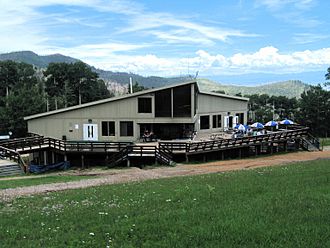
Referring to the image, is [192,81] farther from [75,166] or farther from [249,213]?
[249,213]

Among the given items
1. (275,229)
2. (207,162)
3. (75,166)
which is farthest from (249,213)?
(75,166)

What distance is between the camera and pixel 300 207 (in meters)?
9.45

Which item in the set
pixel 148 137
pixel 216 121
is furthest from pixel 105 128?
pixel 216 121

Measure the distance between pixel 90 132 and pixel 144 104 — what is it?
21.1ft

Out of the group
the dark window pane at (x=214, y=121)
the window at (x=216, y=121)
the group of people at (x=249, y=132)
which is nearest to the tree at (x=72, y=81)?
the window at (x=216, y=121)

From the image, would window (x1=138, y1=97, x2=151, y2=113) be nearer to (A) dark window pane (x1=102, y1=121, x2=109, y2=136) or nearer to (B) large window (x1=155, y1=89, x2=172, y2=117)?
(B) large window (x1=155, y1=89, x2=172, y2=117)

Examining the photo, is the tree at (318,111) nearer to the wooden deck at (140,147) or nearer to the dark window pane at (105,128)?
the wooden deck at (140,147)

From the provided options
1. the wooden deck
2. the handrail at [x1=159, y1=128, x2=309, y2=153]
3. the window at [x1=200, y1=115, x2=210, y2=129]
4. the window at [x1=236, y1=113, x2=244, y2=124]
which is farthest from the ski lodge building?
the window at [x1=236, y1=113, x2=244, y2=124]

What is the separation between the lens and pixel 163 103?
4094cm

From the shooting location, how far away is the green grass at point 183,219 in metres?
7.31

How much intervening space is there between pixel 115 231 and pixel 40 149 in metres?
29.1

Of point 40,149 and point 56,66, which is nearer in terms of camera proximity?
point 40,149

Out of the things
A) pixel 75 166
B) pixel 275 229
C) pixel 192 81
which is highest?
pixel 192 81

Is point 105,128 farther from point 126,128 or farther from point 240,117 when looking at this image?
point 240,117
